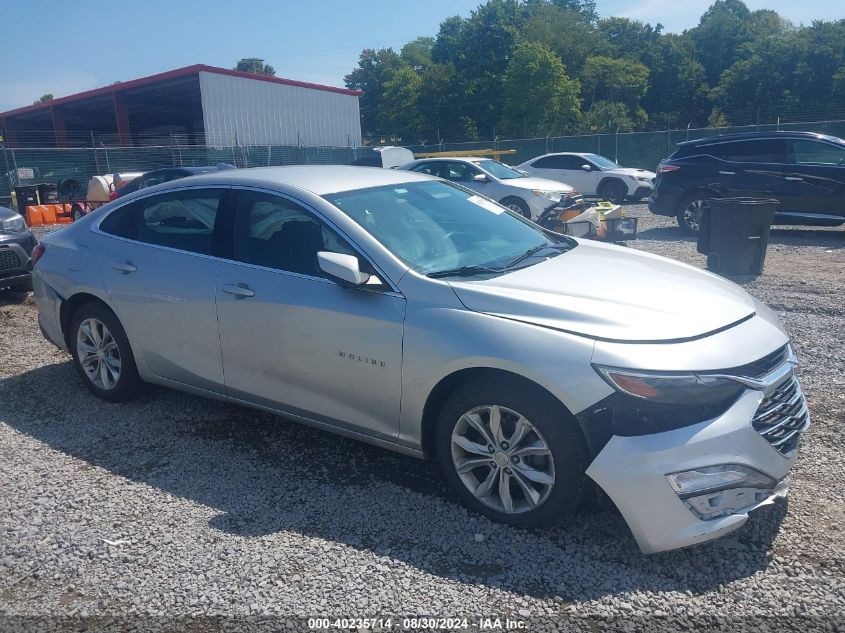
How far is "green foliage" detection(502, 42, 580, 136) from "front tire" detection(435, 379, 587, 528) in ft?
153

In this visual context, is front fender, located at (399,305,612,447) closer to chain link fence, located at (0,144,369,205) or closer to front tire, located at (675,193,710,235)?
front tire, located at (675,193,710,235)

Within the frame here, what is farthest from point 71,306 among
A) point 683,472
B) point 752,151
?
point 752,151

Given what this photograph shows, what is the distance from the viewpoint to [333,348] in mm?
3693

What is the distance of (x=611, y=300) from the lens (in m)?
3.33

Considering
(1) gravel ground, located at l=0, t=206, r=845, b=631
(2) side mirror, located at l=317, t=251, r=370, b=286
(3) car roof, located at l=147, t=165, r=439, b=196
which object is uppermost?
(3) car roof, located at l=147, t=165, r=439, b=196

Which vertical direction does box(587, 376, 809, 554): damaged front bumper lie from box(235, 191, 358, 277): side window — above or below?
below

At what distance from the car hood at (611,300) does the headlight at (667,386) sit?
0.61 ft

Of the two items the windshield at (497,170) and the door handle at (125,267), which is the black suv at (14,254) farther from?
the windshield at (497,170)

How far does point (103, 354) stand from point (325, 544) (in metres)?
2.62

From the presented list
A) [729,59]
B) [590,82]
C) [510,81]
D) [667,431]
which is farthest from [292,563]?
[729,59]

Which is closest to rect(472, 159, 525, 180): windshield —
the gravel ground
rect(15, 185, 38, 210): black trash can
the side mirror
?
the gravel ground

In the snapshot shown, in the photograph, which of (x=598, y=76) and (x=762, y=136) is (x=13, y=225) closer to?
(x=762, y=136)

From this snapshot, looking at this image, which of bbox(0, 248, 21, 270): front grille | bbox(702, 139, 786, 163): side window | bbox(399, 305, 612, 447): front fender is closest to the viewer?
bbox(399, 305, 612, 447): front fender

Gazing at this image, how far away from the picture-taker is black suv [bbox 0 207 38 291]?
7984 millimetres
